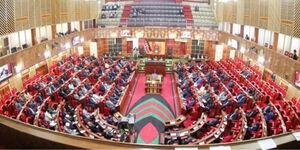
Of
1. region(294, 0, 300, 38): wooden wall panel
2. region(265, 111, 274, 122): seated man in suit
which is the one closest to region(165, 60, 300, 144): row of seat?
region(265, 111, 274, 122): seated man in suit

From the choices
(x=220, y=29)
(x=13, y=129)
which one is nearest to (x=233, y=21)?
(x=220, y=29)

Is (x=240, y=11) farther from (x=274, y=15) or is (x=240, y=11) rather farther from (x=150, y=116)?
(x=150, y=116)

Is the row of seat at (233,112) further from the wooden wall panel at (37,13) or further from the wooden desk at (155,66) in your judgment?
the wooden wall panel at (37,13)

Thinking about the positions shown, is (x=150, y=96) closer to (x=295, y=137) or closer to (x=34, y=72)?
(x=34, y=72)

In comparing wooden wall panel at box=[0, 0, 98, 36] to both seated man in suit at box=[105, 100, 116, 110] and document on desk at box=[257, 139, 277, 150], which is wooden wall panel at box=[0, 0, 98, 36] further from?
document on desk at box=[257, 139, 277, 150]

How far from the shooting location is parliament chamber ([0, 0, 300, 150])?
10406mm

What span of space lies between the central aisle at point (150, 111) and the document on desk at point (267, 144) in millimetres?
7324

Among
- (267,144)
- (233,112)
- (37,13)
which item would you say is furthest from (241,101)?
(37,13)

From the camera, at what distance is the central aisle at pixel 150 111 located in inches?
486

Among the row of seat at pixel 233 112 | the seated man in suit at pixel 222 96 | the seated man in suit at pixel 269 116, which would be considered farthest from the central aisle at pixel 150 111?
the seated man in suit at pixel 269 116

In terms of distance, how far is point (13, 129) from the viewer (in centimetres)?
480

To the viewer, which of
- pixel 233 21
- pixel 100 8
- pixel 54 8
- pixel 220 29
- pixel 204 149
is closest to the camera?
pixel 204 149

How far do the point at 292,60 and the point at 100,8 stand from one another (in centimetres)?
2325

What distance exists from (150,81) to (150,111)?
3.63 m
